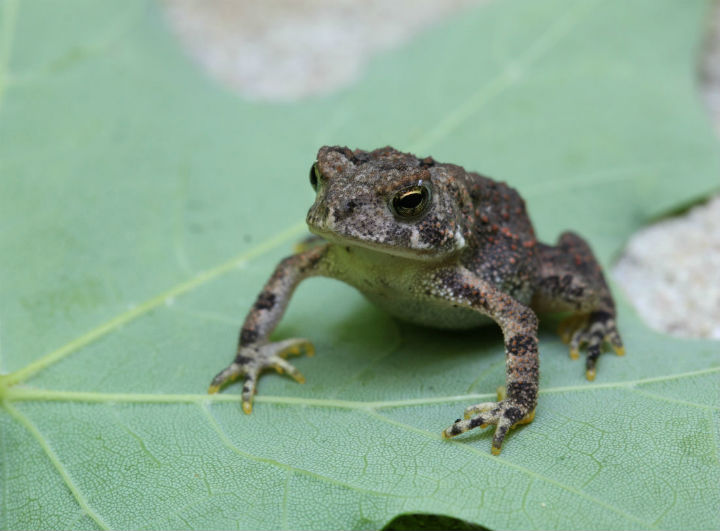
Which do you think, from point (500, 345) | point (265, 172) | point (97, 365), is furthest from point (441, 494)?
point (265, 172)

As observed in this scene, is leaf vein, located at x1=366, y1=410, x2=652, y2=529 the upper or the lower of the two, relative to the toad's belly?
lower

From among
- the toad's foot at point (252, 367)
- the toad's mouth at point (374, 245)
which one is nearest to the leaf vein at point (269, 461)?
the toad's foot at point (252, 367)

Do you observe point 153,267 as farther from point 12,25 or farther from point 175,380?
point 12,25

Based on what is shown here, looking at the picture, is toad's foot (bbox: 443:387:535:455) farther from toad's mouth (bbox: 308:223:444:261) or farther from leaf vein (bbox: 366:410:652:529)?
toad's mouth (bbox: 308:223:444:261)

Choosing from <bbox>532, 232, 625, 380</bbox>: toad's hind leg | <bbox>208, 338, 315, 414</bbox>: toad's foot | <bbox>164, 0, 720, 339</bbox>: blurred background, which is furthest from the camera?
<bbox>164, 0, 720, 339</bbox>: blurred background

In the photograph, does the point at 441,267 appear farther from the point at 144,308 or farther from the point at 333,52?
the point at 333,52

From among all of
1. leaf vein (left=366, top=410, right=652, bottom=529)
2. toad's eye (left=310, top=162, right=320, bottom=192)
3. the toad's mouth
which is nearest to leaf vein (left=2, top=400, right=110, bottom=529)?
leaf vein (left=366, top=410, right=652, bottom=529)

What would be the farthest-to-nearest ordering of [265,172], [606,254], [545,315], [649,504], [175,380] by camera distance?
[265,172] < [606,254] < [545,315] < [175,380] < [649,504]
